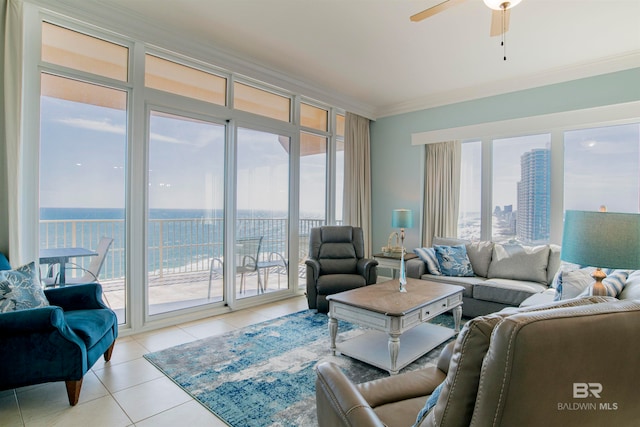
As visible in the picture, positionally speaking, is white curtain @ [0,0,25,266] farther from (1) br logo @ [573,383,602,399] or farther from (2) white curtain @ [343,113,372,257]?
(2) white curtain @ [343,113,372,257]

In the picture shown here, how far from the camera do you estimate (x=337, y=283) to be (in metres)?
4.12

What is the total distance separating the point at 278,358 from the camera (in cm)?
286

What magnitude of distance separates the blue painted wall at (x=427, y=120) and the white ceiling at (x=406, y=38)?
6.0 inches

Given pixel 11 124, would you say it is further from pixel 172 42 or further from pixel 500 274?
pixel 500 274

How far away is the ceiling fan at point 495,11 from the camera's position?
87.5 inches

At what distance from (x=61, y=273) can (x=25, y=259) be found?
1.23 ft

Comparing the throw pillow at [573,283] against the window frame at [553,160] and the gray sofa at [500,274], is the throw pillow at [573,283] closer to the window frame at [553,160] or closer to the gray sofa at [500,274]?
the gray sofa at [500,274]

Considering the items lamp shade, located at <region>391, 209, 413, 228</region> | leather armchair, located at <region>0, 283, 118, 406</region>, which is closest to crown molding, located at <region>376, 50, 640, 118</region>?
lamp shade, located at <region>391, 209, 413, 228</region>

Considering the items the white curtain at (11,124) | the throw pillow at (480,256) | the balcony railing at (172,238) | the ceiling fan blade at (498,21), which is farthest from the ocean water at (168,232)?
the ceiling fan blade at (498,21)

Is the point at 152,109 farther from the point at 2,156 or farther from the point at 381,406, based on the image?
the point at 381,406

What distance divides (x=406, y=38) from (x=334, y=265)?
2.74 meters

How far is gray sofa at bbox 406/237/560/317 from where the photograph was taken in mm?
3726

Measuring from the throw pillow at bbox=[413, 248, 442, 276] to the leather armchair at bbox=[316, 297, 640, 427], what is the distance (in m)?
3.55

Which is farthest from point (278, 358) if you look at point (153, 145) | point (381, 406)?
point (153, 145)
